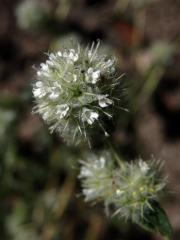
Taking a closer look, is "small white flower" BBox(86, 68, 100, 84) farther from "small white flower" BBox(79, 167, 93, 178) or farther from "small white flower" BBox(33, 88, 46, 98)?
"small white flower" BBox(79, 167, 93, 178)

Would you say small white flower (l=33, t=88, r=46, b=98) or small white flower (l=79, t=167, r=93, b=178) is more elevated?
small white flower (l=33, t=88, r=46, b=98)

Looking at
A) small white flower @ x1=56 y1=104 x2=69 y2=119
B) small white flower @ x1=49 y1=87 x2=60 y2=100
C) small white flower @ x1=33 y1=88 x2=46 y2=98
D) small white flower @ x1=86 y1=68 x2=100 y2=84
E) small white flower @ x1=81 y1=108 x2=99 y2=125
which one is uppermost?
small white flower @ x1=33 y1=88 x2=46 y2=98

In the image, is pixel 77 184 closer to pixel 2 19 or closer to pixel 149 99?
pixel 149 99

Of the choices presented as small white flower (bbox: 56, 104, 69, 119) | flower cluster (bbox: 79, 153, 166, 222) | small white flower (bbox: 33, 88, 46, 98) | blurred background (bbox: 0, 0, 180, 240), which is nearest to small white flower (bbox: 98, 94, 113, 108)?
small white flower (bbox: 56, 104, 69, 119)

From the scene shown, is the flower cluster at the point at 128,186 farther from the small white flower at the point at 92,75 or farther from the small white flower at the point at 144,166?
the small white flower at the point at 92,75

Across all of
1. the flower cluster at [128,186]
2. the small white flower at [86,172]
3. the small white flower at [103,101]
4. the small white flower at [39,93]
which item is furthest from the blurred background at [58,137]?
the small white flower at [103,101]
